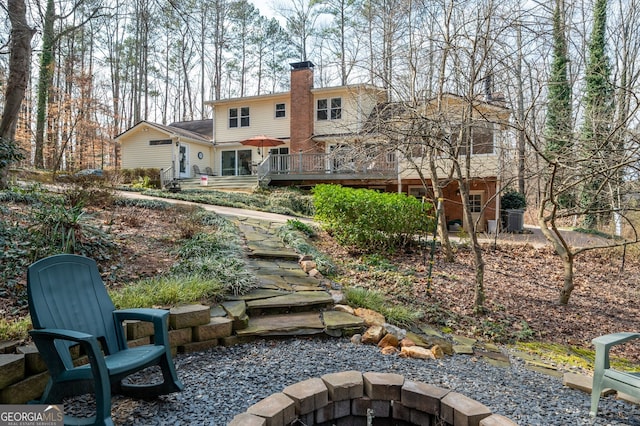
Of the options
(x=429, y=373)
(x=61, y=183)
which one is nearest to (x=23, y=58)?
(x=61, y=183)

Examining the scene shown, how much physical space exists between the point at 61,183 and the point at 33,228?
7.62ft

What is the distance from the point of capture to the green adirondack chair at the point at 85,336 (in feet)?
6.07

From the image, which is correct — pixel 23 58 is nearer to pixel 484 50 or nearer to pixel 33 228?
pixel 33 228

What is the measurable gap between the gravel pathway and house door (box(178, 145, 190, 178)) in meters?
17.0

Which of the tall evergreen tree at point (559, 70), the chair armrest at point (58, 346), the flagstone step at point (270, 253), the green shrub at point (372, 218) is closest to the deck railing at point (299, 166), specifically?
the green shrub at point (372, 218)

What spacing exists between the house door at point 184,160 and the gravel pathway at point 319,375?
16974mm

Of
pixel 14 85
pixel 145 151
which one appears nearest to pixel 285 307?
pixel 14 85

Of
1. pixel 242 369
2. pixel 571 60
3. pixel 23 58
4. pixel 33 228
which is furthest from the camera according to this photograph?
pixel 23 58

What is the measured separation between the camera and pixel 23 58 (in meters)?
6.80

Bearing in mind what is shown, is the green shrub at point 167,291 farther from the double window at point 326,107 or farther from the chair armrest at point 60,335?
the double window at point 326,107

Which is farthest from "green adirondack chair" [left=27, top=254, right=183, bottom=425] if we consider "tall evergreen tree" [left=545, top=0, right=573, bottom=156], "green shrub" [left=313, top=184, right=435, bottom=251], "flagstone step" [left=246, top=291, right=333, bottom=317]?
"green shrub" [left=313, top=184, right=435, bottom=251]

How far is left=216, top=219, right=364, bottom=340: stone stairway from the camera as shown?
343cm

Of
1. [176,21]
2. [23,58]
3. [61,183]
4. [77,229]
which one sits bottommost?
[77,229]

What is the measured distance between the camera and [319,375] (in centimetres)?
270
